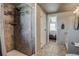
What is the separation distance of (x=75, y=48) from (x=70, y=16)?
0.46 metres

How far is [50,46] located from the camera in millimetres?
1618

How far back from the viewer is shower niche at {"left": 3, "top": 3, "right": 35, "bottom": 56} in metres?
1.57

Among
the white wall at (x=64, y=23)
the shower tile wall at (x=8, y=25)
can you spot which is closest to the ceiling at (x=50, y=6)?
the white wall at (x=64, y=23)

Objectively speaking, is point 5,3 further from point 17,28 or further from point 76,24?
point 76,24

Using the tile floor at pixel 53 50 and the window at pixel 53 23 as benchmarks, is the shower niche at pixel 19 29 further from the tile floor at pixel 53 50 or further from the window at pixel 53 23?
the window at pixel 53 23

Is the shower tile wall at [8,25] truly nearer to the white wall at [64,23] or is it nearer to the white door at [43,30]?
the white door at [43,30]

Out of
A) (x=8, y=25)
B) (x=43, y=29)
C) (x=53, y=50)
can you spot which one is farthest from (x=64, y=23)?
(x=8, y=25)

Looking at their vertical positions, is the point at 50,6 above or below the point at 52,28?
above

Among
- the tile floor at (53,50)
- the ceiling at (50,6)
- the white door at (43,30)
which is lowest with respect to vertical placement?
the tile floor at (53,50)

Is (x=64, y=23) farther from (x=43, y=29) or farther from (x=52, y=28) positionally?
(x=43, y=29)

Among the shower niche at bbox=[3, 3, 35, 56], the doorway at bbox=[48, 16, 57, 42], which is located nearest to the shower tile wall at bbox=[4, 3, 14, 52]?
the shower niche at bbox=[3, 3, 35, 56]

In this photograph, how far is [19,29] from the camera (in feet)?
5.31

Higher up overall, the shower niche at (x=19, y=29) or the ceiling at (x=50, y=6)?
the ceiling at (x=50, y=6)

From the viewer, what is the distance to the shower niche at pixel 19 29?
1573mm
